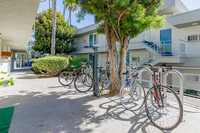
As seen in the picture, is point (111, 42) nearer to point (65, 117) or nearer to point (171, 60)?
point (65, 117)

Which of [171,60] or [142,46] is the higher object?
[142,46]

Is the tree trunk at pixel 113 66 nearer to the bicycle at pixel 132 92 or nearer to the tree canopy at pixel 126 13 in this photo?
the tree canopy at pixel 126 13

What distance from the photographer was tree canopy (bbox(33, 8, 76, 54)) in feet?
52.4

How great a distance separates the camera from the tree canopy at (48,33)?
16.0m

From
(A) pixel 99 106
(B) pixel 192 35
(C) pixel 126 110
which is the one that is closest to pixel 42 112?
(A) pixel 99 106

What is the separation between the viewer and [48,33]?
16109 mm

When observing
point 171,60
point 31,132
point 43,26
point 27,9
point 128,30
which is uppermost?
point 43,26

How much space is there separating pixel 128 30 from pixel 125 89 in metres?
1.96

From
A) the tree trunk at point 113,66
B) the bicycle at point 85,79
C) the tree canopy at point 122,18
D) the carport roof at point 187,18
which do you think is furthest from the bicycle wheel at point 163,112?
the carport roof at point 187,18

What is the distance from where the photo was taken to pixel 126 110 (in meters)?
3.25

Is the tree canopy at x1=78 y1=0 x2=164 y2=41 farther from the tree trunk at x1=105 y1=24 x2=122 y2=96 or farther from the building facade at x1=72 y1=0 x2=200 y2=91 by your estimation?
the building facade at x1=72 y1=0 x2=200 y2=91

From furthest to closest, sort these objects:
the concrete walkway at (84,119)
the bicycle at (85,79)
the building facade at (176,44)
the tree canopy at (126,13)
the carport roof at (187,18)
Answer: the building facade at (176,44), the carport roof at (187,18), the bicycle at (85,79), the tree canopy at (126,13), the concrete walkway at (84,119)

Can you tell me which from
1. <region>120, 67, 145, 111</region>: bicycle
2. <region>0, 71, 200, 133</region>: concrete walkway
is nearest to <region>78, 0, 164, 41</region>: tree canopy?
<region>120, 67, 145, 111</region>: bicycle

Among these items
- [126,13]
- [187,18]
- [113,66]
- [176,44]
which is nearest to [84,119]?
[113,66]
